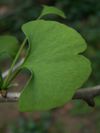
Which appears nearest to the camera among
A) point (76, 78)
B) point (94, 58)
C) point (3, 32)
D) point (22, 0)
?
point (76, 78)

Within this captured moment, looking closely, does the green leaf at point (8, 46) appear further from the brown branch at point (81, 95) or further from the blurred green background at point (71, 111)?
the blurred green background at point (71, 111)

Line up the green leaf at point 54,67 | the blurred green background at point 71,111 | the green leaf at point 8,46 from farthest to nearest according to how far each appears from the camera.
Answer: the blurred green background at point 71,111, the green leaf at point 8,46, the green leaf at point 54,67

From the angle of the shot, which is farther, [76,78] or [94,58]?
[94,58]

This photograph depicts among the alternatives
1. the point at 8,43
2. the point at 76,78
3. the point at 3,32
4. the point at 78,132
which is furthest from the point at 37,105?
the point at 3,32

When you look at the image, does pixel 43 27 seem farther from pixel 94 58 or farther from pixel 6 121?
pixel 94 58

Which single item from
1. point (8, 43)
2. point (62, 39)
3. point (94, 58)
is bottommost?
point (94, 58)

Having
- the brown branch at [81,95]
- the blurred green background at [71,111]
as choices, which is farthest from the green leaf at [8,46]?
the blurred green background at [71,111]

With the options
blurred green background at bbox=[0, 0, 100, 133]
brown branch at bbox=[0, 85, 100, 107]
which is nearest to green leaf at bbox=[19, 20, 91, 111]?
brown branch at bbox=[0, 85, 100, 107]
